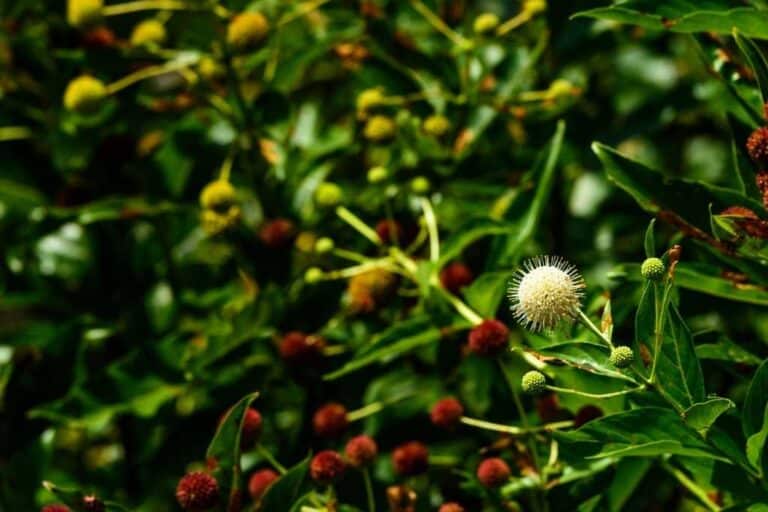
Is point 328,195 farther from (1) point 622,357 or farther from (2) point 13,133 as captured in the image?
(1) point 622,357

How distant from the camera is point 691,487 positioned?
181 centimetres

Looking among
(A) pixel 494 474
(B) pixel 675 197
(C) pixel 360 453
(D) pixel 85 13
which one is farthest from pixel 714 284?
(D) pixel 85 13

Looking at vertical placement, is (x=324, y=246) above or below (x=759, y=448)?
below

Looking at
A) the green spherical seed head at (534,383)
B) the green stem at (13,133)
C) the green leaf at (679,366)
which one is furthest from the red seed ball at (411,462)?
the green stem at (13,133)

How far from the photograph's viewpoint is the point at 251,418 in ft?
6.72

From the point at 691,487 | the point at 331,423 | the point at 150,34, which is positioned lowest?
the point at 331,423

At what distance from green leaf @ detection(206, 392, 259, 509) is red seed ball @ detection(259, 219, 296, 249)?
2.78 ft

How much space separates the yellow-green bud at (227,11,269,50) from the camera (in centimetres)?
254

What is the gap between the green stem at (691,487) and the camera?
5.92ft

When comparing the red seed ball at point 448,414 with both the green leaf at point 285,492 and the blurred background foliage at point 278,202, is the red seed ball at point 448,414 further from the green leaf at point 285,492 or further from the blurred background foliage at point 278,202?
the green leaf at point 285,492

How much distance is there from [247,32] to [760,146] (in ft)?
4.21

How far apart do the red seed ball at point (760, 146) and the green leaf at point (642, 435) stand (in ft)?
1.43

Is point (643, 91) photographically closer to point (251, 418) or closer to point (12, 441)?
point (251, 418)

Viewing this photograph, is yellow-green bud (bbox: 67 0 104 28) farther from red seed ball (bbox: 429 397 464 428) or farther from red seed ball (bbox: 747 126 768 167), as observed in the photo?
red seed ball (bbox: 747 126 768 167)
